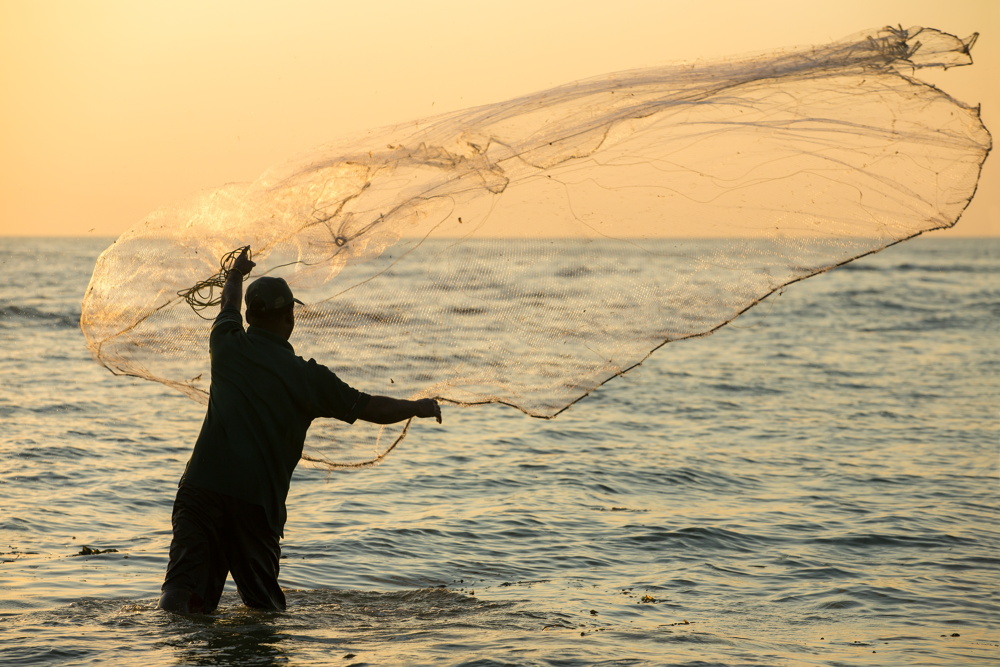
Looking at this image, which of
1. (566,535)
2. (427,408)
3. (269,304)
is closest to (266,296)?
(269,304)

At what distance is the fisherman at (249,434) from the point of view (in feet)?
14.0

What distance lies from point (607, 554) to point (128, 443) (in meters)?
5.71

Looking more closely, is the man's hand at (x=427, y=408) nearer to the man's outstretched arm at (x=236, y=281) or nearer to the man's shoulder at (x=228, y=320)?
the man's shoulder at (x=228, y=320)

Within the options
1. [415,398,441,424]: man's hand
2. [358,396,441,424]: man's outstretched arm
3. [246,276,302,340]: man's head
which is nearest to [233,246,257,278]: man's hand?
[246,276,302,340]: man's head

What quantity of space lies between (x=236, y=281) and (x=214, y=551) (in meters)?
1.24

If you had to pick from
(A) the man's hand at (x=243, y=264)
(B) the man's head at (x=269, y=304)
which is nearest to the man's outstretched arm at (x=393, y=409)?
(B) the man's head at (x=269, y=304)

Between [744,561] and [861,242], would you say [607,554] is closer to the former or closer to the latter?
[744,561]

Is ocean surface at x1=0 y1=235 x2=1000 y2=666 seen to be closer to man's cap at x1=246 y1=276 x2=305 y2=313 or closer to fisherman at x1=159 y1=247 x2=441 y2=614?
fisherman at x1=159 y1=247 x2=441 y2=614

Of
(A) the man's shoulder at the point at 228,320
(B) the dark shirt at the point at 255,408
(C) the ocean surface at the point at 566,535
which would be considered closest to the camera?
(B) the dark shirt at the point at 255,408

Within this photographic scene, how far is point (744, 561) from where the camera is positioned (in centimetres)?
675

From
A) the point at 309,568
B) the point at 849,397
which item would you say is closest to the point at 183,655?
the point at 309,568

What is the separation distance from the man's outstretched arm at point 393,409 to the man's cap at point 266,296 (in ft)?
1.91

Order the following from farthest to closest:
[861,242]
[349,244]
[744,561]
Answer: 1. [744,561]
2. [349,244]
3. [861,242]

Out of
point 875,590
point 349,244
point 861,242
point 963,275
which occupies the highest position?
point 349,244
